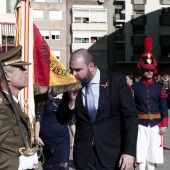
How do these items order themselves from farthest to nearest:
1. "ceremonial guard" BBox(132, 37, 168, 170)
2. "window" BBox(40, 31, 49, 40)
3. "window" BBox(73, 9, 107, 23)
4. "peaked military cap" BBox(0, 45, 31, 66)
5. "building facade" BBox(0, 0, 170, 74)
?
"window" BBox(73, 9, 107, 23), "building facade" BBox(0, 0, 170, 74), "window" BBox(40, 31, 49, 40), "ceremonial guard" BBox(132, 37, 168, 170), "peaked military cap" BBox(0, 45, 31, 66)

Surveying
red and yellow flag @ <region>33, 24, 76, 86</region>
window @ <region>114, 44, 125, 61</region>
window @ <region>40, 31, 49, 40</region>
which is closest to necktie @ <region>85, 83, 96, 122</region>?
red and yellow flag @ <region>33, 24, 76, 86</region>

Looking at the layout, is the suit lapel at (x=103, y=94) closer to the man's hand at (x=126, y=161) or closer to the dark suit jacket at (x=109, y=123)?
the dark suit jacket at (x=109, y=123)

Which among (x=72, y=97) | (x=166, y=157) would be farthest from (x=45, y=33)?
(x=72, y=97)

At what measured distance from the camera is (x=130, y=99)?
5.04 m

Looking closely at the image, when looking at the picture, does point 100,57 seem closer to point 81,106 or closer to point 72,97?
point 81,106

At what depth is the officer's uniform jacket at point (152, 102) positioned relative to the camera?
8086 millimetres

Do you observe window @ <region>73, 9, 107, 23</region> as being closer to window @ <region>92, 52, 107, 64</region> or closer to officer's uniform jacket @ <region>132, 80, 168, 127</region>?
window @ <region>92, 52, 107, 64</region>

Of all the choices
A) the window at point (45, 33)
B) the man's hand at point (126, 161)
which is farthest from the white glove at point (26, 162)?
the window at point (45, 33)

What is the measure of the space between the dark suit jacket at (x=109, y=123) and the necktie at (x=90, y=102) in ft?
0.15

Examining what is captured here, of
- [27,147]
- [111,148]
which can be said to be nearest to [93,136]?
[111,148]

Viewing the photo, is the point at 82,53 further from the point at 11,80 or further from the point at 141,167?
the point at 141,167

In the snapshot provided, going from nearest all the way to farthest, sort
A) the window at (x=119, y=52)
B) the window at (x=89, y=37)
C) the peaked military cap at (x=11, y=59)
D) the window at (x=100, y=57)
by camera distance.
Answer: the peaked military cap at (x=11, y=59) → the window at (x=119, y=52) → the window at (x=100, y=57) → the window at (x=89, y=37)

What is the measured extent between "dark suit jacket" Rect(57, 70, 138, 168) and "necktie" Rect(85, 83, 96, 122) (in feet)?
0.15

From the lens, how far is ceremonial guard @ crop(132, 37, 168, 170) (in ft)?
26.3
